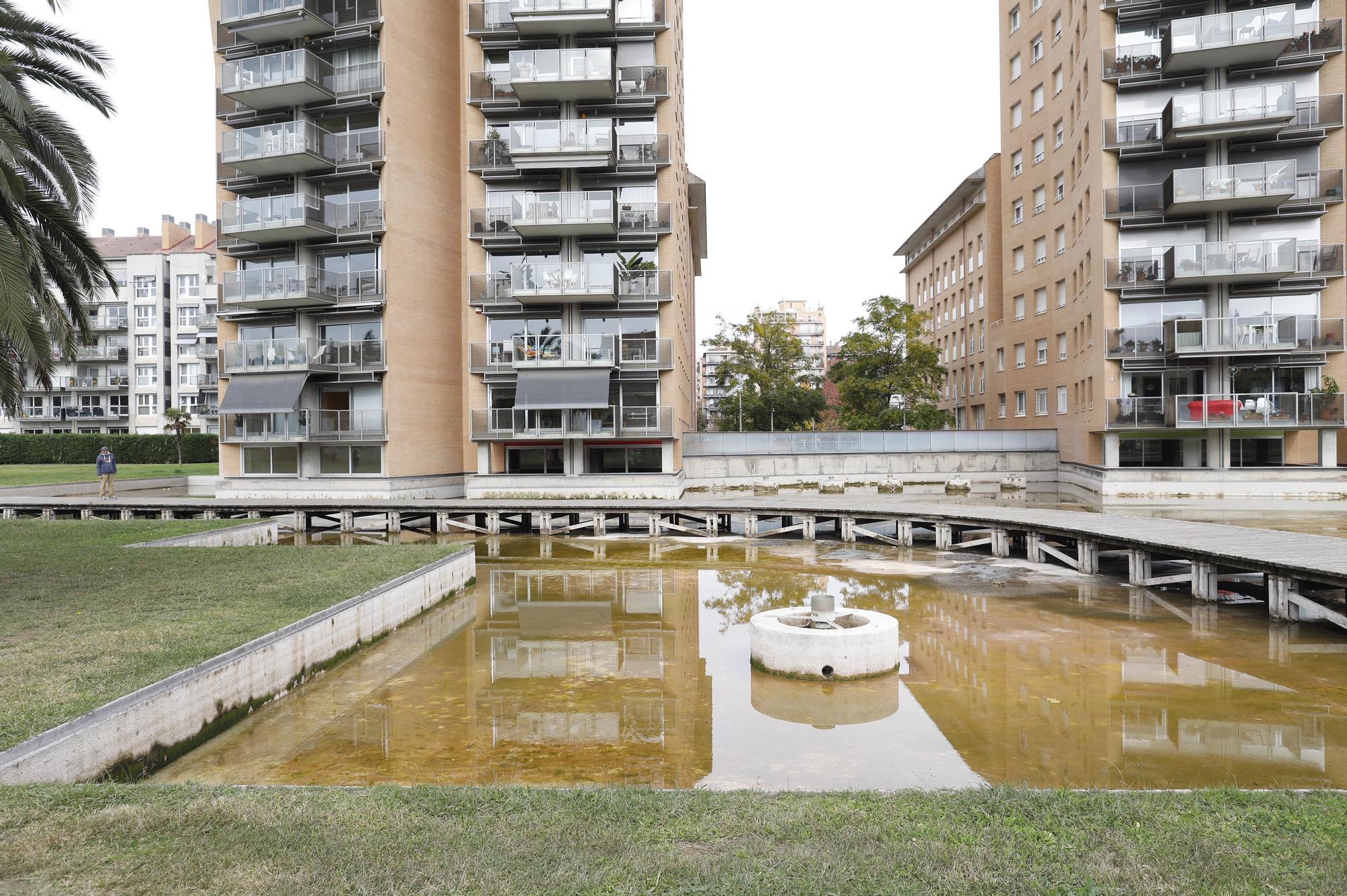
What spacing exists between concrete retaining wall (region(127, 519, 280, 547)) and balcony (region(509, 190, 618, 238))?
14.1 m

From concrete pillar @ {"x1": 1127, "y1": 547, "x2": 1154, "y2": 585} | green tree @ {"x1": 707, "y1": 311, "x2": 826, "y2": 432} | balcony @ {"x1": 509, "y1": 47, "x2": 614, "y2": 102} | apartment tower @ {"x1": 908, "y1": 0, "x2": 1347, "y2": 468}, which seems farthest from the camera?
green tree @ {"x1": 707, "y1": 311, "x2": 826, "y2": 432}

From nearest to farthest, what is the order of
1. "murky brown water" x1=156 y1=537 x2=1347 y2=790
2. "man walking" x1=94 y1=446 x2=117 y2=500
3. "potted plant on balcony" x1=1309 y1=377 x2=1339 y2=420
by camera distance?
"murky brown water" x1=156 y1=537 x2=1347 y2=790 → "potted plant on balcony" x1=1309 y1=377 x2=1339 y2=420 → "man walking" x1=94 y1=446 x2=117 y2=500

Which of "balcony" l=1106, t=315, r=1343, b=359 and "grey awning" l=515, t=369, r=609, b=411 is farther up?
"balcony" l=1106, t=315, r=1343, b=359

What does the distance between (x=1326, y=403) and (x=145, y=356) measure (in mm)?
82729

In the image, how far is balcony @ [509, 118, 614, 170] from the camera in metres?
31.3

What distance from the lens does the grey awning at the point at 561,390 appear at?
3125 centimetres

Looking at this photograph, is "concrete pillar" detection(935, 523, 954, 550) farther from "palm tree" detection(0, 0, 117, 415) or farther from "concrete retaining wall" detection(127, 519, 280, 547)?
"palm tree" detection(0, 0, 117, 415)

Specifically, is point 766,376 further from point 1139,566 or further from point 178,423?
point 1139,566

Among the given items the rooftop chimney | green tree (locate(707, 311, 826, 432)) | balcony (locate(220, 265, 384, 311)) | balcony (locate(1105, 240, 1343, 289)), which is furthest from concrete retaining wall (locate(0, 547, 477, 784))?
the rooftop chimney

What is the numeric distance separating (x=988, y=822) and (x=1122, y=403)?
1244 inches

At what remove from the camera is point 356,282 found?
33.1 meters

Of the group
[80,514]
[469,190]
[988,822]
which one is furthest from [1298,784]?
[80,514]

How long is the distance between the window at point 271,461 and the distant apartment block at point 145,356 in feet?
139

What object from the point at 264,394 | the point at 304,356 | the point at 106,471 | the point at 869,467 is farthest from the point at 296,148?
the point at 869,467
